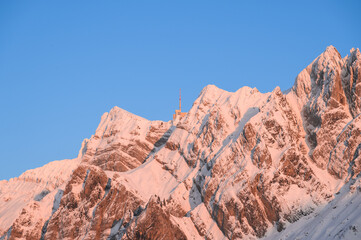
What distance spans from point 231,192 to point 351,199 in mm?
32117

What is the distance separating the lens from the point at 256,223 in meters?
194

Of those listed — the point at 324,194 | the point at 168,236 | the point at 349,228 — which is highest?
the point at 168,236

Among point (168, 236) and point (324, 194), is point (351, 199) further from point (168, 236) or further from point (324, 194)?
point (168, 236)

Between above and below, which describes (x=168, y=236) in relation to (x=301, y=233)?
above

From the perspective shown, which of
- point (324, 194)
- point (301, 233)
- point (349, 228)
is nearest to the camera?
point (349, 228)

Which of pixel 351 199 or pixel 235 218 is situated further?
pixel 235 218

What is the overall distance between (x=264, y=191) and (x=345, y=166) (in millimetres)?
23040

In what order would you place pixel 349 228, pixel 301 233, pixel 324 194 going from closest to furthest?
1. pixel 349 228
2. pixel 301 233
3. pixel 324 194

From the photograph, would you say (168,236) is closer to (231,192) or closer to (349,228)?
(231,192)

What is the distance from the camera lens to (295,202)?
193 metres

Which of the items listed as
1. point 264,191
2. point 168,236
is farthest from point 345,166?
point 168,236

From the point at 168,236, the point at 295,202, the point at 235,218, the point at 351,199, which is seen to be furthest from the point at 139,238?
the point at 351,199

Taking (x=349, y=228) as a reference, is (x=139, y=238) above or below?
above

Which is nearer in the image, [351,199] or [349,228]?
[349,228]
